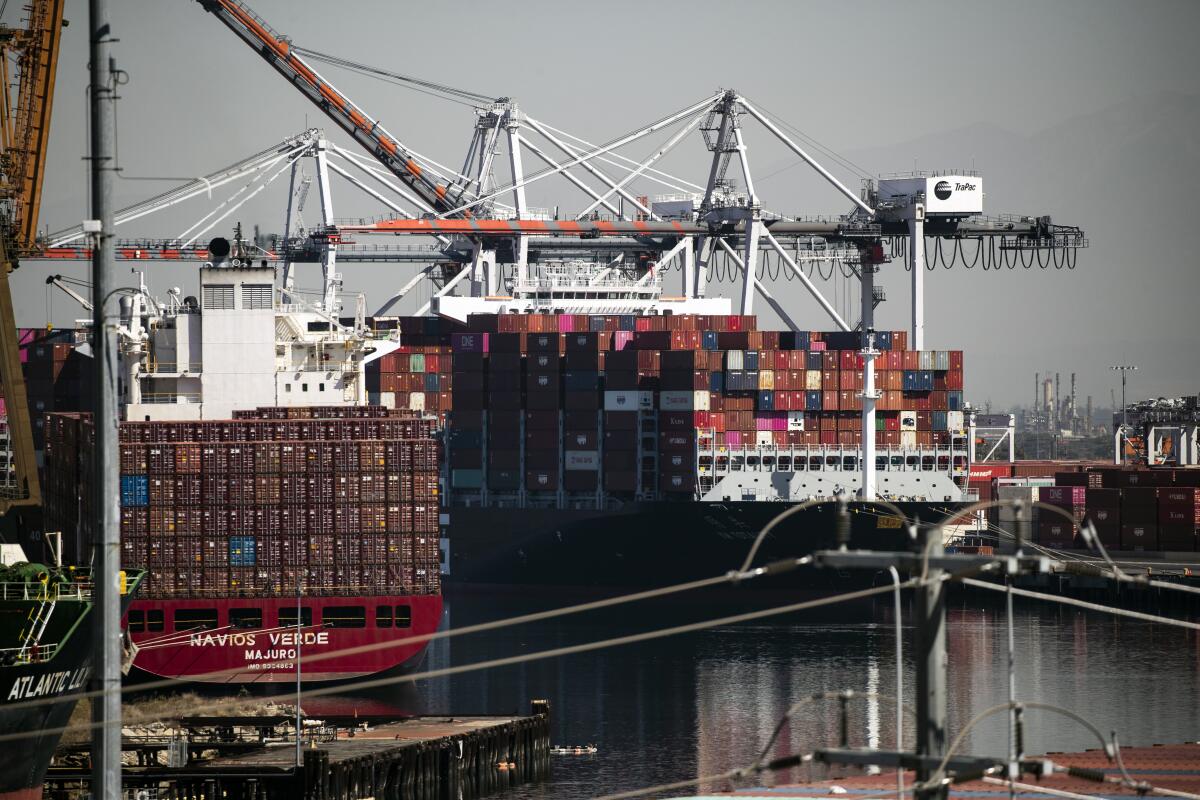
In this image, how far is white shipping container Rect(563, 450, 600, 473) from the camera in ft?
273

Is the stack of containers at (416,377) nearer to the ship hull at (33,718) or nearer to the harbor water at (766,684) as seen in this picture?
the harbor water at (766,684)

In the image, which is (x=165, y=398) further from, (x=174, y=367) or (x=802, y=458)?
(x=802, y=458)

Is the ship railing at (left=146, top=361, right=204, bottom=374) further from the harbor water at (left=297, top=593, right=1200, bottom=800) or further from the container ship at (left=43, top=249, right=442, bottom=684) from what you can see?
the harbor water at (left=297, top=593, right=1200, bottom=800)

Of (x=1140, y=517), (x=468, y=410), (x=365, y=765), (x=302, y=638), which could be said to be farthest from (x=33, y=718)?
(x=1140, y=517)

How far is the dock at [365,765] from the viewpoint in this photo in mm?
35031

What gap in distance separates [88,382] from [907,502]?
118ft

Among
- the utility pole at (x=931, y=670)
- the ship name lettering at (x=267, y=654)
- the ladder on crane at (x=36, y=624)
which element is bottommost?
the ship name lettering at (x=267, y=654)

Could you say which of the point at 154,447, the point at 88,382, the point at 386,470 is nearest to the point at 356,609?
the point at 386,470

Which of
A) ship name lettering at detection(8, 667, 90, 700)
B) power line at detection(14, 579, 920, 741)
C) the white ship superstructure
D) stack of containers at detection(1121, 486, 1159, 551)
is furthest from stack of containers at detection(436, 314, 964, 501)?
ship name lettering at detection(8, 667, 90, 700)

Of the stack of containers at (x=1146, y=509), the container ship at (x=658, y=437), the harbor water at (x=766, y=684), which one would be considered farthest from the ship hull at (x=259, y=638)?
the stack of containers at (x=1146, y=509)

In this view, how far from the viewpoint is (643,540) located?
80.6 m

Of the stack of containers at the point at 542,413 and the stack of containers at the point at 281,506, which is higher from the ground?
the stack of containers at the point at 542,413

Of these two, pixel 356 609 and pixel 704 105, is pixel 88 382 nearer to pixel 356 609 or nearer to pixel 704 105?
pixel 356 609

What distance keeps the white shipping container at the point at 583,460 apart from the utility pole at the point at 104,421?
232ft
